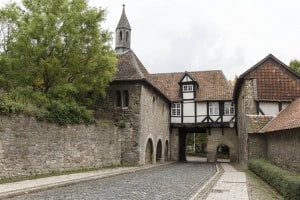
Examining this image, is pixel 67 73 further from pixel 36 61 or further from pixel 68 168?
pixel 68 168

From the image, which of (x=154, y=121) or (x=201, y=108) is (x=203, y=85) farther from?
(x=154, y=121)

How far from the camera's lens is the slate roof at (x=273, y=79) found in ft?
72.8

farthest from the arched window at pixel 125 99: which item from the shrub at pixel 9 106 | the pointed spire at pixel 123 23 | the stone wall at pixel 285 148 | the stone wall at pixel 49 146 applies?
the pointed spire at pixel 123 23

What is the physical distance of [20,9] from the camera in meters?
19.6

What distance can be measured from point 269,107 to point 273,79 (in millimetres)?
1952

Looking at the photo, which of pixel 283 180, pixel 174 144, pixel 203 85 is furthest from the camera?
pixel 203 85

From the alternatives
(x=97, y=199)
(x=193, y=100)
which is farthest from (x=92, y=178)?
(x=193, y=100)

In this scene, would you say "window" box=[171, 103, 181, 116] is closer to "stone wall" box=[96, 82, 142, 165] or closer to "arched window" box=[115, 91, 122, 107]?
"arched window" box=[115, 91, 122, 107]

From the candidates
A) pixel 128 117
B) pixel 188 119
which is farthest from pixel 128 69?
pixel 188 119

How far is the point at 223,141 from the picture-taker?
3391 centimetres

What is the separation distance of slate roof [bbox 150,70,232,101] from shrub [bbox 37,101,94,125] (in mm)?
15199

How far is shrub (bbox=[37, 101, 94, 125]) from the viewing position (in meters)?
15.9

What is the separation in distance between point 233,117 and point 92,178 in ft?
70.7

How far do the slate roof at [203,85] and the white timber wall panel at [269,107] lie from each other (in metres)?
11.2
